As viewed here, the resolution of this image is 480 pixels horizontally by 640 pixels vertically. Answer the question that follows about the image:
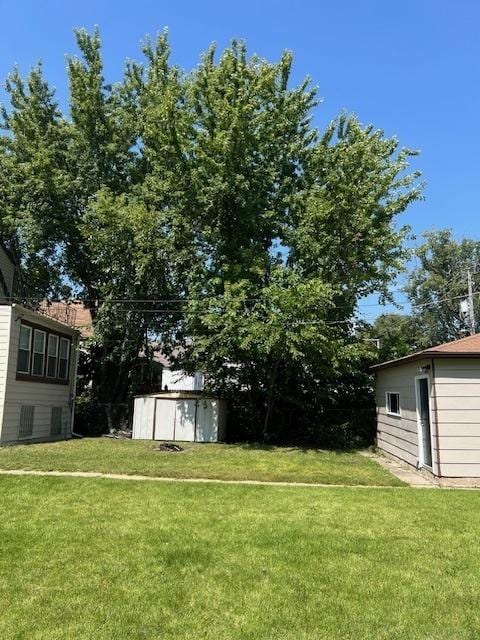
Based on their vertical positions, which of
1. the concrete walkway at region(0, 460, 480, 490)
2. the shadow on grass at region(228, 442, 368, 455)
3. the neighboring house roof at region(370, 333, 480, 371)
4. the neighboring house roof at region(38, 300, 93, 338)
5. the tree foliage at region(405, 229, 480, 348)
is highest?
the tree foliage at region(405, 229, 480, 348)

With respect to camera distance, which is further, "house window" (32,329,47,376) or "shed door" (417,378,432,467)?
"house window" (32,329,47,376)

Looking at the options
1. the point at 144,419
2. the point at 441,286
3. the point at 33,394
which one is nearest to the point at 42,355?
the point at 33,394

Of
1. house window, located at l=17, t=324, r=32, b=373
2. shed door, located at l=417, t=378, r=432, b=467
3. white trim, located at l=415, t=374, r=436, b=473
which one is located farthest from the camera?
house window, located at l=17, t=324, r=32, b=373

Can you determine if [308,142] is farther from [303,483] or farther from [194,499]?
[194,499]

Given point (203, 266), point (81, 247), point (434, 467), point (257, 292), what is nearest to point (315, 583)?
point (434, 467)

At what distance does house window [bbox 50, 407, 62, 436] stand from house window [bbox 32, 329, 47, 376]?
1.89m

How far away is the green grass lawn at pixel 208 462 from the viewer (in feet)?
34.4

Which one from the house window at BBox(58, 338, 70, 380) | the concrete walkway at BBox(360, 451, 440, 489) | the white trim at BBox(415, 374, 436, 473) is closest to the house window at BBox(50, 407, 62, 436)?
the house window at BBox(58, 338, 70, 380)

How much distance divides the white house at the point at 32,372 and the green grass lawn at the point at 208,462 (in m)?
1.33

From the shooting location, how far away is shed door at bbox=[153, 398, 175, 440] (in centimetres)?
1848

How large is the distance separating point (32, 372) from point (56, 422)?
2.72 meters

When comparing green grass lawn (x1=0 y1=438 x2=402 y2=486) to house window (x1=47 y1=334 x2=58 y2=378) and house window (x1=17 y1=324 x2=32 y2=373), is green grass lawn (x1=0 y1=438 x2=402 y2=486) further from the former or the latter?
house window (x1=47 y1=334 x2=58 y2=378)

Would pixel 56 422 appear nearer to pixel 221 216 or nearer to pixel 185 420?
pixel 185 420

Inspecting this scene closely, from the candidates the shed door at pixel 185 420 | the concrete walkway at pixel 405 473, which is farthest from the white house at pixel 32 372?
the concrete walkway at pixel 405 473
